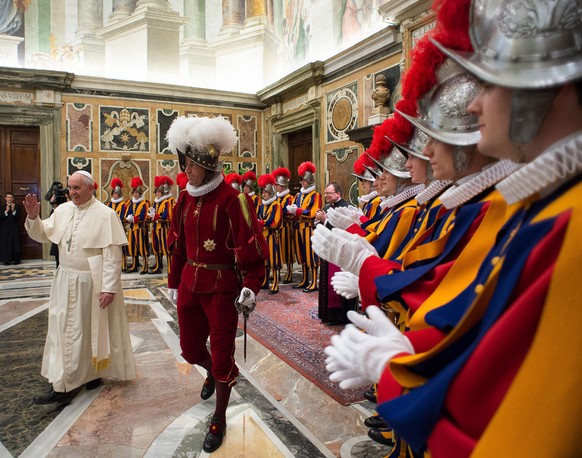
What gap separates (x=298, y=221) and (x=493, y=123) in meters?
7.25

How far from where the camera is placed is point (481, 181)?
150 centimetres

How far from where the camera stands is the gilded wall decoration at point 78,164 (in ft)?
37.9

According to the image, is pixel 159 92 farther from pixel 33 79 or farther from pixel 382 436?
pixel 382 436

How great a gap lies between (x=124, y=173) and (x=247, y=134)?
404 centimetres

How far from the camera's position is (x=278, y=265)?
8383 millimetres

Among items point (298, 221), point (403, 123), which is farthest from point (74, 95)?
point (403, 123)

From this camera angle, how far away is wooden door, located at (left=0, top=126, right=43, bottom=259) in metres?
11.5

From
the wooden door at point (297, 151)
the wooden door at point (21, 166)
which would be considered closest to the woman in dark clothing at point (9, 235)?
the wooden door at point (21, 166)

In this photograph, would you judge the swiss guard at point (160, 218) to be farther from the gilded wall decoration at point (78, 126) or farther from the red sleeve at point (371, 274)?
the red sleeve at point (371, 274)

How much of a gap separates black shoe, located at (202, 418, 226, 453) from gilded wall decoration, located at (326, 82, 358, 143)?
25.4ft

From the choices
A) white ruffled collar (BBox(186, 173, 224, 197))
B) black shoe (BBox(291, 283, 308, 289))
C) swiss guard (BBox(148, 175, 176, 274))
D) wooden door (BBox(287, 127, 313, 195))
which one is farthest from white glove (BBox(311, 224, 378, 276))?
wooden door (BBox(287, 127, 313, 195))

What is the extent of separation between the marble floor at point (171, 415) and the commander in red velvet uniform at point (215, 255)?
31cm

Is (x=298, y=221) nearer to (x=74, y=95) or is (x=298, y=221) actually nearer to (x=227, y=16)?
(x=74, y=95)

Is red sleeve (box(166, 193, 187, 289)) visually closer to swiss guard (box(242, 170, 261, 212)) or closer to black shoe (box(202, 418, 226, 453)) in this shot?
black shoe (box(202, 418, 226, 453))
